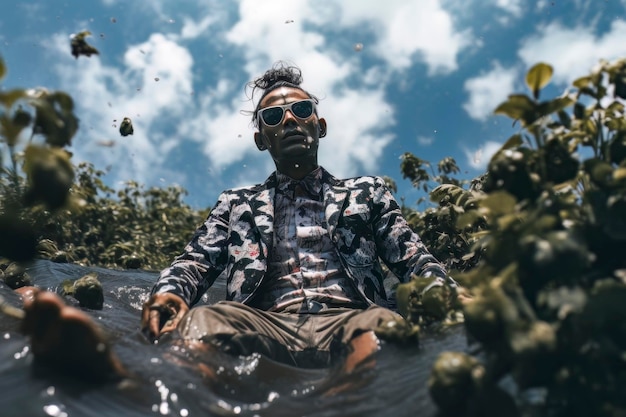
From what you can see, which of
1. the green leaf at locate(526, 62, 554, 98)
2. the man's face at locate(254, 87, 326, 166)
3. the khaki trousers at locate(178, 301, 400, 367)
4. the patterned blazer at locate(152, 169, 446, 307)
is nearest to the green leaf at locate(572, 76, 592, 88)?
the green leaf at locate(526, 62, 554, 98)

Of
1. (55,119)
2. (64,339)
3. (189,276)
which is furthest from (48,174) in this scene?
(189,276)

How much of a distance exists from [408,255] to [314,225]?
0.65 m

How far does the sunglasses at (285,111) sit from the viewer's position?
14.5 ft

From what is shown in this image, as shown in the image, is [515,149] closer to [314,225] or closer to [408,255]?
[408,255]

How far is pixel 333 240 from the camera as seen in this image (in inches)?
150

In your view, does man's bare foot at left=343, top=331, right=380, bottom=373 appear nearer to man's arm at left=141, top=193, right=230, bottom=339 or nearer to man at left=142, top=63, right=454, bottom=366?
man at left=142, top=63, right=454, bottom=366

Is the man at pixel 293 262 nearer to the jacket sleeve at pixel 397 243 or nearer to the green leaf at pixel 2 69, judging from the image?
the jacket sleeve at pixel 397 243

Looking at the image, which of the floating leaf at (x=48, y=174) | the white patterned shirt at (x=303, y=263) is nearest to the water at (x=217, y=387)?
the floating leaf at (x=48, y=174)

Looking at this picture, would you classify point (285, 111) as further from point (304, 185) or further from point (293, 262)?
point (293, 262)

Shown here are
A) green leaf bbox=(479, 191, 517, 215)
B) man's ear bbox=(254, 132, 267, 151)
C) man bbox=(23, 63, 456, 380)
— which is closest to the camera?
green leaf bbox=(479, 191, 517, 215)

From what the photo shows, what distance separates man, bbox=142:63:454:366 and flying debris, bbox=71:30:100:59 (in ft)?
4.09

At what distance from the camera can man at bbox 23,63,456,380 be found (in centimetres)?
288

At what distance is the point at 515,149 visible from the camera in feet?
5.64

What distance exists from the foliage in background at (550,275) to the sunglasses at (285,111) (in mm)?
2753
